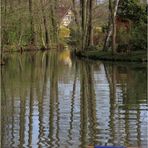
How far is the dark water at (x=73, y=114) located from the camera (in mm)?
10086

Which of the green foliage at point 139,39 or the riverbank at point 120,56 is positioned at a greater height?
the green foliage at point 139,39

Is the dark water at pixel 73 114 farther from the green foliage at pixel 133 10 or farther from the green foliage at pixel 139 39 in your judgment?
the green foliage at pixel 133 10

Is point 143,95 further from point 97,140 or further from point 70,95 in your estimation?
point 97,140

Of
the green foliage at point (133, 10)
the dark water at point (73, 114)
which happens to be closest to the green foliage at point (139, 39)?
the green foliage at point (133, 10)

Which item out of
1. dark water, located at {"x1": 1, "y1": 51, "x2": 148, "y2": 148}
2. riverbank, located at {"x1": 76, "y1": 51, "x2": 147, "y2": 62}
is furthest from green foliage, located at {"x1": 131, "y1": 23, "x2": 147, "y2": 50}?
dark water, located at {"x1": 1, "y1": 51, "x2": 148, "y2": 148}

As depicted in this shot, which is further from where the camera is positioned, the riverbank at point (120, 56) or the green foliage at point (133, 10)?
the green foliage at point (133, 10)

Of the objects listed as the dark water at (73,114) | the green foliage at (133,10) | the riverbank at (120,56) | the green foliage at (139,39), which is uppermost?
the green foliage at (133,10)

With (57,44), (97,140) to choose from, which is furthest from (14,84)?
(57,44)

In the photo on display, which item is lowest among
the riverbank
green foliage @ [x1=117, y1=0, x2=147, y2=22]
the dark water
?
the dark water

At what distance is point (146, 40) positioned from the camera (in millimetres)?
41688

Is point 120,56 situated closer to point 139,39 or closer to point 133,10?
point 139,39

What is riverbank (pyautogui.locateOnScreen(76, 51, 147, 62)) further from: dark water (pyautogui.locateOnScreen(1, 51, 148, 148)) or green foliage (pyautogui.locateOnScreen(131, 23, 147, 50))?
dark water (pyautogui.locateOnScreen(1, 51, 148, 148))

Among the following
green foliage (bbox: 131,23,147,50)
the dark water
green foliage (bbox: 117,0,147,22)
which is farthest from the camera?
green foliage (bbox: 117,0,147,22)

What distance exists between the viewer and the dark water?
397 inches
